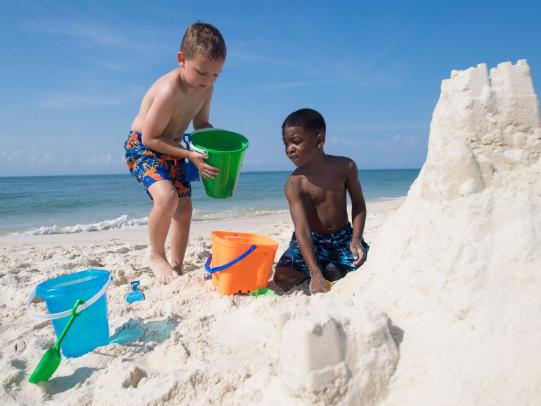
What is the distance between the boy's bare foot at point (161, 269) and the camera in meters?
2.78

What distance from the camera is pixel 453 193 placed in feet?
4.55

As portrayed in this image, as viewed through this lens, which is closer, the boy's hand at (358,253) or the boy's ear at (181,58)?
the boy's hand at (358,253)

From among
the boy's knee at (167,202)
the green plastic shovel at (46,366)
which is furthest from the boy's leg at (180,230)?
the green plastic shovel at (46,366)

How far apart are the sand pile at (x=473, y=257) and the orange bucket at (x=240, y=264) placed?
97 cm

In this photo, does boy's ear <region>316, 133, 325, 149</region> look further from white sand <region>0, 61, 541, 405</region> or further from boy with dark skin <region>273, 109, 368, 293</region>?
white sand <region>0, 61, 541, 405</region>

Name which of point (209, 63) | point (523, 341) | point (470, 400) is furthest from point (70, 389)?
point (209, 63)

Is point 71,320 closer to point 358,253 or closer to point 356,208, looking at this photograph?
point 358,253

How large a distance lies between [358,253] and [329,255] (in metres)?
0.25

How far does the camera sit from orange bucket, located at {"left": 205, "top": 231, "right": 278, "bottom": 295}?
8.04 ft

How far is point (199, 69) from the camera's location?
272 cm

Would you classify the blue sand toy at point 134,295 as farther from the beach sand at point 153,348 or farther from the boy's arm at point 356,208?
the boy's arm at point 356,208

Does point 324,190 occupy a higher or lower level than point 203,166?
lower

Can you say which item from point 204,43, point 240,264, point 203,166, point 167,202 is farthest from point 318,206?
point 204,43

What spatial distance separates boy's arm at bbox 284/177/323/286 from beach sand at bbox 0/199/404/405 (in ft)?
0.62
